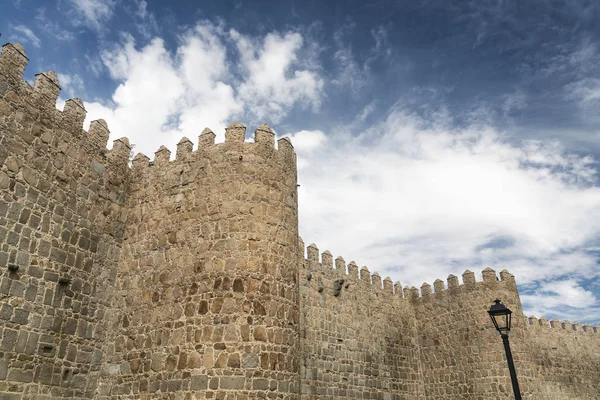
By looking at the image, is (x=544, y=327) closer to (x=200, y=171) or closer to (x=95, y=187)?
(x=200, y=171)

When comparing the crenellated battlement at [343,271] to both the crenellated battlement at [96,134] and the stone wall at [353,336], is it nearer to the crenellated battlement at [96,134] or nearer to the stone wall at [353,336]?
the stone wall at [353,336]

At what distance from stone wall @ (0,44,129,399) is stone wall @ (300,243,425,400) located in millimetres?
6450

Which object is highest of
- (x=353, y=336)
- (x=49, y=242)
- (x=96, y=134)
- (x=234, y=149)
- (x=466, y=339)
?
(x=96, y=134)

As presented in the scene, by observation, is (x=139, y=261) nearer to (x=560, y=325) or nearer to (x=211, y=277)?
(x=211, y=277)

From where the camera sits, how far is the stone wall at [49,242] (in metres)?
8.28

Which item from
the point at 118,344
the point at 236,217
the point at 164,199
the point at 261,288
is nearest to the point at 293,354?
the point at 261,288

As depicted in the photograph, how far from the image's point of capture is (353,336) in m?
16.0

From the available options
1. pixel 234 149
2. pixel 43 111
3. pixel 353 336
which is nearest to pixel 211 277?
pixel 234 149

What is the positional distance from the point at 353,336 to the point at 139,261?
28.1 ft

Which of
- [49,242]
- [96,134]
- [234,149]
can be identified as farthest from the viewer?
[96,134]

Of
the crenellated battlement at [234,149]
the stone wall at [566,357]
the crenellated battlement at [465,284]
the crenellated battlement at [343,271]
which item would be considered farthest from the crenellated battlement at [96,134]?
the stone wall at [566,357]

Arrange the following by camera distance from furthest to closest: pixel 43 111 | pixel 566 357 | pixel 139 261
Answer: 1. pixel 566 357
2. pixel 139 261
3. pixel 43 111

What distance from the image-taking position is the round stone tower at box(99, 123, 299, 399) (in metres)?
8.51

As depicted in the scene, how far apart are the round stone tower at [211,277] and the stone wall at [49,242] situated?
609mm
